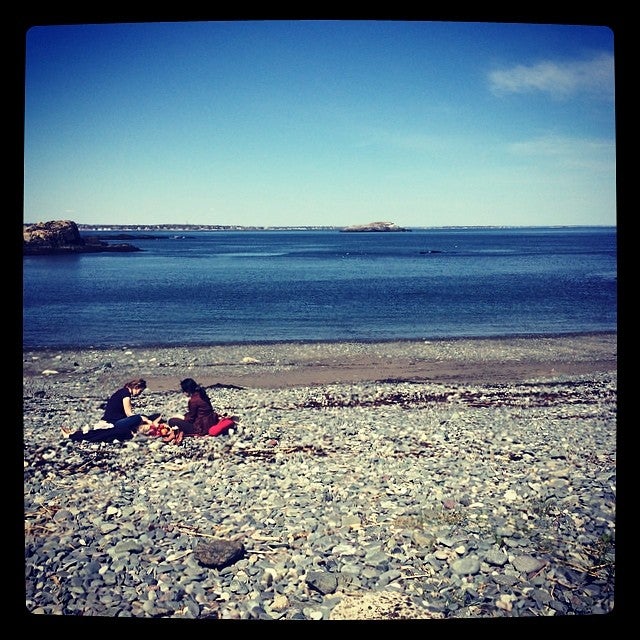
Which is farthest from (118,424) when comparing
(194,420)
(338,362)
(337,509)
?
(338,362)

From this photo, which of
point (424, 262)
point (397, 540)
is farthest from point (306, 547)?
point (424, 262)

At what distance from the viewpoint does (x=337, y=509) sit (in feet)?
20.6

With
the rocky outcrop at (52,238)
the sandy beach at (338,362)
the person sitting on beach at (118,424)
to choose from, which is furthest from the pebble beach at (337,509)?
the rocky outcrop at (52,238)

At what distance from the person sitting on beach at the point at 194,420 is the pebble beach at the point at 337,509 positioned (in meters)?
0.29

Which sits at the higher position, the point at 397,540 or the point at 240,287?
the point at 240,287

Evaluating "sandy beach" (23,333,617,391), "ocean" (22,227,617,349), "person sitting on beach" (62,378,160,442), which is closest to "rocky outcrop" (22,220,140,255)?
"ocean" (22,227,617,349)

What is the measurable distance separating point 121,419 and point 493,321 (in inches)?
961

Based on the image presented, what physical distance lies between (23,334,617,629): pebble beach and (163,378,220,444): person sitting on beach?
11.2 inches

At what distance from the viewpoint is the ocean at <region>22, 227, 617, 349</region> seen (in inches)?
1013

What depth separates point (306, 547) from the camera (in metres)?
5.46

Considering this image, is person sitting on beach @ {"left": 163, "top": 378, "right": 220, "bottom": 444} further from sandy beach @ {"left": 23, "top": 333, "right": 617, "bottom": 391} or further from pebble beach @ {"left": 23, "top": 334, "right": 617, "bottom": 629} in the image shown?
sandy beach @ {"left": 23, "top": 333, "right": 617, "bottom": 391}

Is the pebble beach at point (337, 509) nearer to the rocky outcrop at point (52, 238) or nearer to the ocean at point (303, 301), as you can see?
the ocean at point (303, 301)

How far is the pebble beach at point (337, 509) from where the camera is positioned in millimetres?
4656
